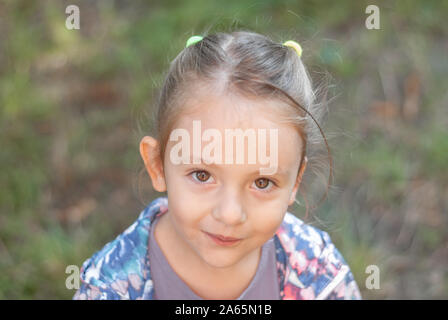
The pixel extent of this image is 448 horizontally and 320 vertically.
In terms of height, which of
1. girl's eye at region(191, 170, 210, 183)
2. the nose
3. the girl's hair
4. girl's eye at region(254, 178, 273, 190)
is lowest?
the nose

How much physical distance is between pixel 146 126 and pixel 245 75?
2.11 ft

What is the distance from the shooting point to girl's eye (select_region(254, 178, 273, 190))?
1325 millimetres

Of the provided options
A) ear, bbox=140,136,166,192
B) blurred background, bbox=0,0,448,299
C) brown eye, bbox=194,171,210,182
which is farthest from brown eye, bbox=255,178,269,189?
blurred background, bbox=0,0,448,299

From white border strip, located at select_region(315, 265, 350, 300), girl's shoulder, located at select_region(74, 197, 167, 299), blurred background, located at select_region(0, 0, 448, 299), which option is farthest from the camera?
blurred background, located at select_region(0, 0, 448, 299)

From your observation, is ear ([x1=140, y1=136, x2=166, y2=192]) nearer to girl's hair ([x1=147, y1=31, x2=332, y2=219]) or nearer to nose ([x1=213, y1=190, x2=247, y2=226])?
girl's hair ([x1=147, y1=31, x2=332, y2=219])

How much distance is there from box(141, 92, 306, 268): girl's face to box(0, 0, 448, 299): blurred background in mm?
587

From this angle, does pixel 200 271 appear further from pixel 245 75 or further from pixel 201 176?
pixel 245 75

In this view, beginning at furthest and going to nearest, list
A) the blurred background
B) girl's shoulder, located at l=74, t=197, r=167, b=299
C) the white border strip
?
1. the blurred background
2. the white border strip
3. girl's shoulder, located at l=74, t=197, r=167, b=299

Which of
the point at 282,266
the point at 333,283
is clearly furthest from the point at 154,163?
the point at 333,283

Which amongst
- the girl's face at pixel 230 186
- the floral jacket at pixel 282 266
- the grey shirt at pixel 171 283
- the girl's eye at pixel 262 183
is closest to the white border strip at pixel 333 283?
the floral jacket at pixel 282 266

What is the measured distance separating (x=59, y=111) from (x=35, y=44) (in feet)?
1.47

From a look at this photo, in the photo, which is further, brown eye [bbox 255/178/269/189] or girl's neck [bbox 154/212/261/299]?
girl's neck [bbox 154/212/261/299]

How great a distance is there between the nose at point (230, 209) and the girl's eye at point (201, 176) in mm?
64

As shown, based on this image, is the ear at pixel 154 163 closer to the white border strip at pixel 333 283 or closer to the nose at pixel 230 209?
the nose at pixel 230 209
